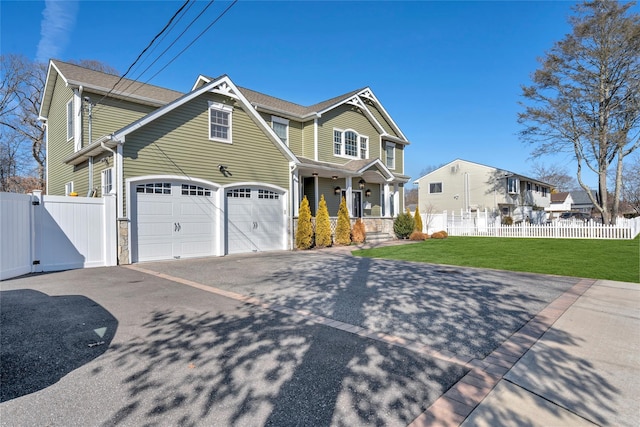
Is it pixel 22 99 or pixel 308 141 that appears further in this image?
pixel 22 99

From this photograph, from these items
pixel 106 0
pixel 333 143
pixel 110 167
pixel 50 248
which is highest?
pixel 106 0

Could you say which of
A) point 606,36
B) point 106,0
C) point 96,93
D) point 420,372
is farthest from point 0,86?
point 606,36

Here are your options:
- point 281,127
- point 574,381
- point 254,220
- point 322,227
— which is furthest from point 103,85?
point 574,381

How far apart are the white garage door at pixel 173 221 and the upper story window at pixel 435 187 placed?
100ft

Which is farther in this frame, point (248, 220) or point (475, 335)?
point (248, 220)

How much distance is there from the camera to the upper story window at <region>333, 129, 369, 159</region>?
18.4m

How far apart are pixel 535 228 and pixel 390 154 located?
960 centimetres

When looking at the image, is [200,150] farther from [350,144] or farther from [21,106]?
[21,106]

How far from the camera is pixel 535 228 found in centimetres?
1936

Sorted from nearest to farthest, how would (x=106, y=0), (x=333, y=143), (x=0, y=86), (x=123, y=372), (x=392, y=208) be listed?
(x=123, y=372)
(x=106, y=0)
(x=333, y=143)
(x=392, y=208)
(x=0, y=86)

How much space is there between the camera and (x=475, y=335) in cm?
413

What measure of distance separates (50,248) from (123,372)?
7.35 m

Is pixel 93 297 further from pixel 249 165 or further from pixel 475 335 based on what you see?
pixel 249 165

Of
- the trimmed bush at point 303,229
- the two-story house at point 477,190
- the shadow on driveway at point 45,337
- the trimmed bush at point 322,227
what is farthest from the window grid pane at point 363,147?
the shadow on driveway at point 45,337
